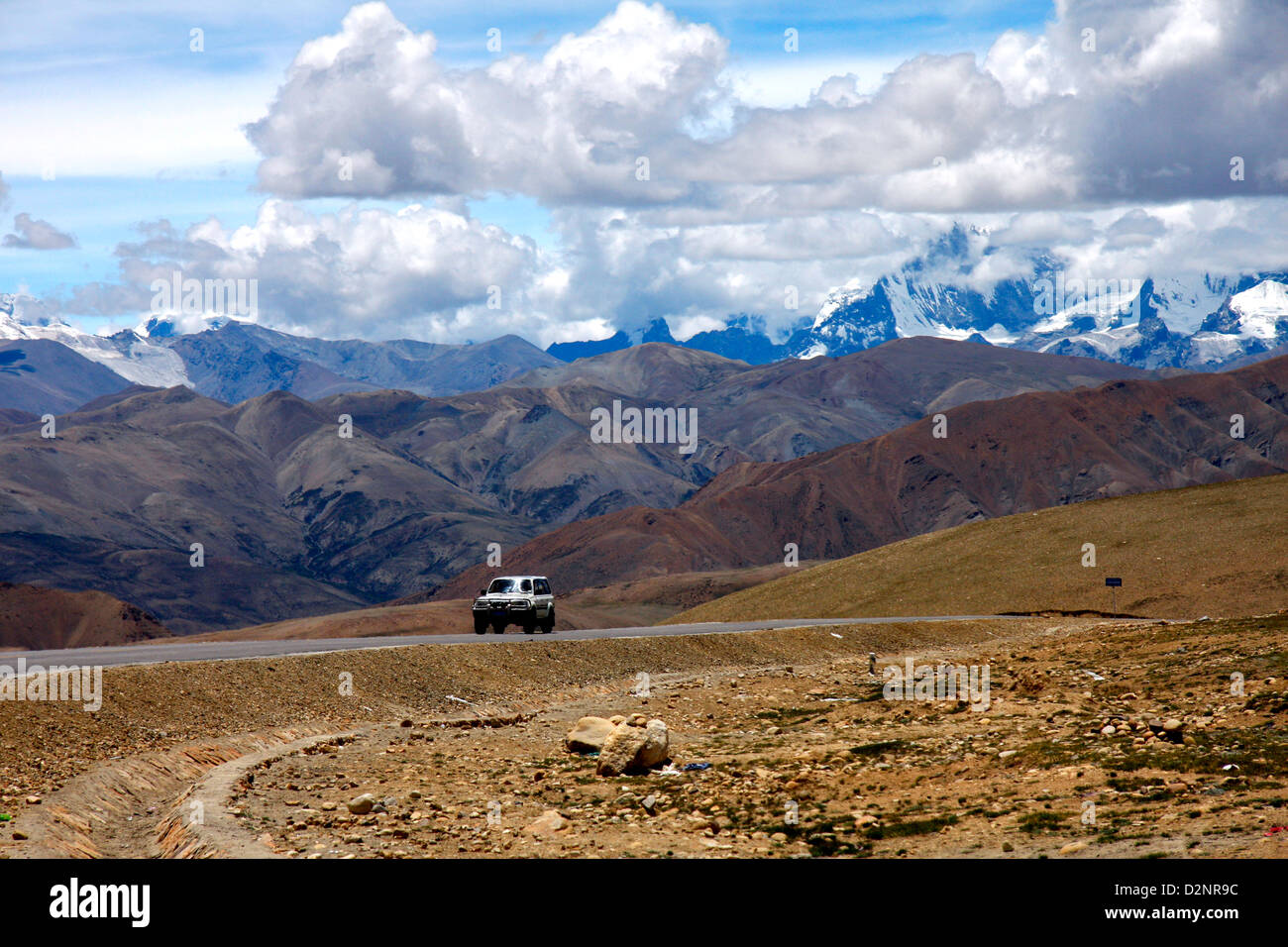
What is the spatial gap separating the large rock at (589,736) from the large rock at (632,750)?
1994mm

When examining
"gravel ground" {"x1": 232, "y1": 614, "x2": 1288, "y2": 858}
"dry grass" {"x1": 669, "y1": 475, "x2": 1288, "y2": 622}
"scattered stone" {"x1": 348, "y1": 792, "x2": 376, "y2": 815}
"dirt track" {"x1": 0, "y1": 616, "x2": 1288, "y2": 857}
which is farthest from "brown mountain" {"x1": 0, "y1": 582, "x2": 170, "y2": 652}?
"scattered stone" {"x1": 348, "y1": 792, "x2": 376, "y2": 815}

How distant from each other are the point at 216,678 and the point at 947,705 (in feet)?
58.6

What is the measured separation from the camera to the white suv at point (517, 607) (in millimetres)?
45625

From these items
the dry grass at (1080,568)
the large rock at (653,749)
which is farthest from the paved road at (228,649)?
the dry grass at (1080,568)

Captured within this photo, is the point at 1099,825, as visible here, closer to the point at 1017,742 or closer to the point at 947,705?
the point at 1017,742

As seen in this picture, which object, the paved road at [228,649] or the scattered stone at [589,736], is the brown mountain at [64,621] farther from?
the scattered stone at [589,736]

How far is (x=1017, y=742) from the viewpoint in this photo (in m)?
22.7

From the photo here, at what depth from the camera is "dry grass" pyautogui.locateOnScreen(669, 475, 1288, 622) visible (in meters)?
69.3

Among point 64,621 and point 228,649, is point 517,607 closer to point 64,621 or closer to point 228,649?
point 228,649

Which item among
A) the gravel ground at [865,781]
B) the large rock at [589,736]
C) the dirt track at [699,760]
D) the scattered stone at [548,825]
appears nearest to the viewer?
the gravel ground at [865,781]

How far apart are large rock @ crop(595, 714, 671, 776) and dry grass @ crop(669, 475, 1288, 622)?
50837 mm

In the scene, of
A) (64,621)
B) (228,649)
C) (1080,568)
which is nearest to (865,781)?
(228,649)

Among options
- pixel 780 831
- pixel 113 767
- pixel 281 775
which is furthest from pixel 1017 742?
pixel 113 767

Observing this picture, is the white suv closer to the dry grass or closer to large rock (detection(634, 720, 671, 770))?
large rock (detection(634, 720, 671, 770))
